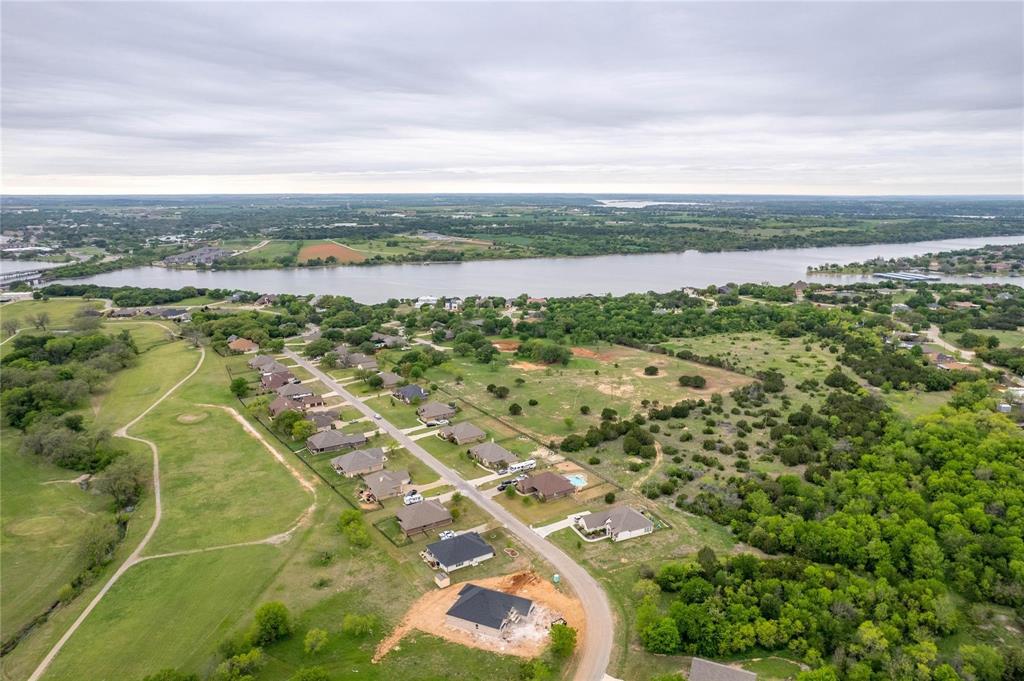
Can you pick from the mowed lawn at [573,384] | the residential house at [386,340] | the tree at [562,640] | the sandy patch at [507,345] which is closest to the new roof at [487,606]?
the tree at [562,640]

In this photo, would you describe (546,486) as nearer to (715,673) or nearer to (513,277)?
(715,673)

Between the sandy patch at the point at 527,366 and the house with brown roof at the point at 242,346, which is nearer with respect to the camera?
the sandy patch at the point at 527,366

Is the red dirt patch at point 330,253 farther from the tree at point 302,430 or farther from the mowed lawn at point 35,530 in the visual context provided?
the mowed lawn at point 35,530

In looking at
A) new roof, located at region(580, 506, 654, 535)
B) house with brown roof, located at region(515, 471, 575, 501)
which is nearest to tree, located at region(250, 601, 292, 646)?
house with brown roof, located at region(515, 471, 575, 501)

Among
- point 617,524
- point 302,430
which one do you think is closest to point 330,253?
point 302,430

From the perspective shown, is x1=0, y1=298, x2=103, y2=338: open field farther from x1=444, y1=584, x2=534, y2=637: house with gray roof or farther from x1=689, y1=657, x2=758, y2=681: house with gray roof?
x1=689, y1=657, x2=758, y2=681: house with gray roof

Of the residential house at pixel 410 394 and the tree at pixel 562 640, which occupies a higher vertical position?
the residential house at pixel 410 394
